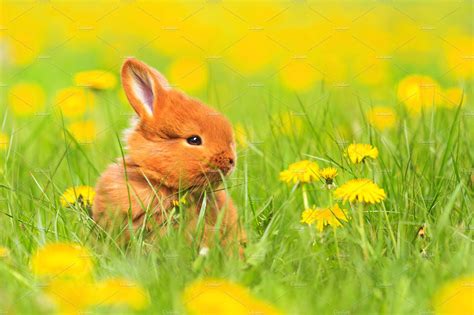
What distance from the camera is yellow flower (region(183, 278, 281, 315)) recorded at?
1882mm

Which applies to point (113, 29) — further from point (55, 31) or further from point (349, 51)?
point (349, 51)

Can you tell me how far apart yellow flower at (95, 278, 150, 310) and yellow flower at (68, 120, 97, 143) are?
5.15 ft

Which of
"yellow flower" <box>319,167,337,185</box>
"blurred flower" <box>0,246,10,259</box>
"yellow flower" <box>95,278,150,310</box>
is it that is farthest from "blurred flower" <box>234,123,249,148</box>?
"yellow flower" <box>95,278,150,310</box>

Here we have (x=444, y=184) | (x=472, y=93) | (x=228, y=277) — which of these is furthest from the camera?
(x=472, y=93)

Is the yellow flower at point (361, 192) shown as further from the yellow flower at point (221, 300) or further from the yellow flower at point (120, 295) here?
the yellow flower at point (120, 295)

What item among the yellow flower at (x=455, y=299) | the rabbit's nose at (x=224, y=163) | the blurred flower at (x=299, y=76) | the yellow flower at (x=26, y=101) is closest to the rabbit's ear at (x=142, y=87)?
the rabbit's nose at (x=224, y=163)

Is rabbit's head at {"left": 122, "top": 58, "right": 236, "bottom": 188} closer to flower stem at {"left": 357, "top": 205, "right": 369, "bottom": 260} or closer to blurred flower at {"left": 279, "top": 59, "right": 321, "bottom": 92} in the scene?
flower stem at {"left": 357, "top": 205, "right": 369, "bottom": 260}

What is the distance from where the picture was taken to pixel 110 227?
8.39ft

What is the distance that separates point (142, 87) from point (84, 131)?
93 centimetres

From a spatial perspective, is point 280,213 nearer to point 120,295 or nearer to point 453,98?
point 120,295

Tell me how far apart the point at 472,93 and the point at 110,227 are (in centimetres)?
207

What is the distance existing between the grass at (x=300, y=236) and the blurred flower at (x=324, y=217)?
0.04m

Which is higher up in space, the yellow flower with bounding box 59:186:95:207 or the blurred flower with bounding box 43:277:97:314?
the blurred flower with bounding box 43:277:97:314

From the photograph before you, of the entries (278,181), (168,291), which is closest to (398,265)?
(168,291)
